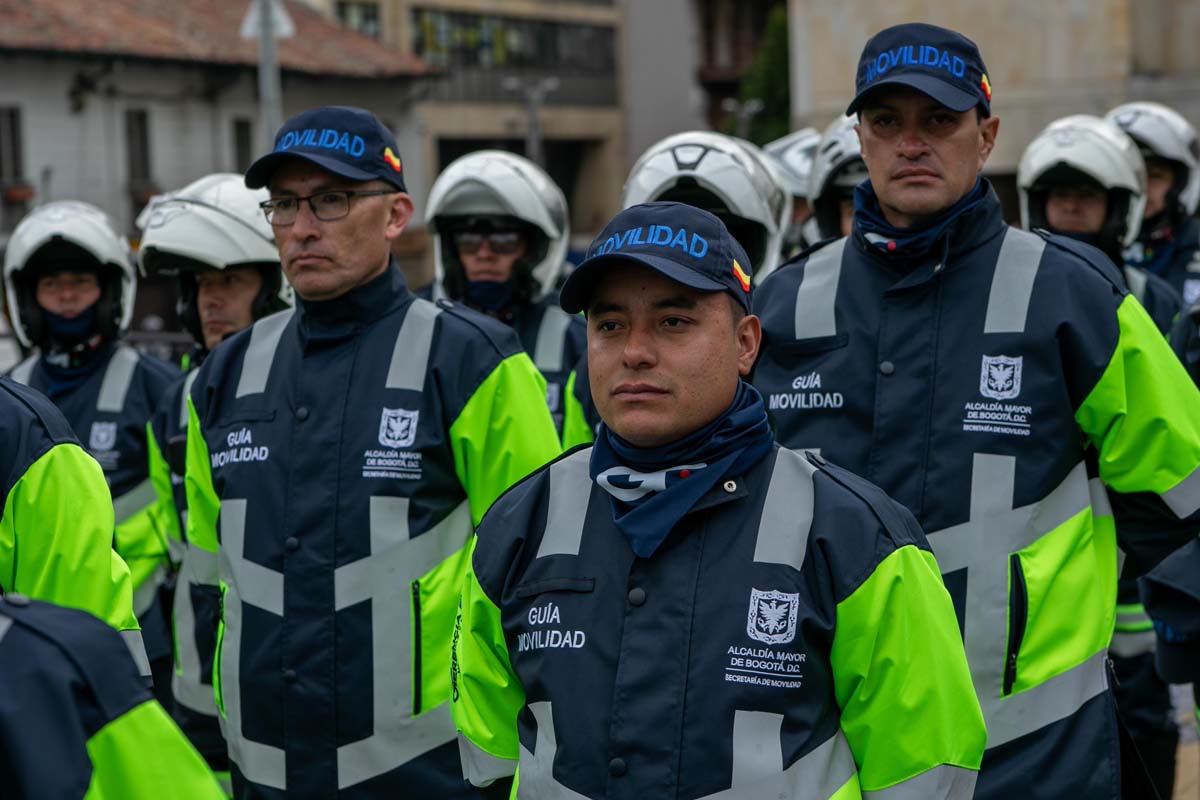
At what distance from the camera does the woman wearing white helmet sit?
6852 millimetres

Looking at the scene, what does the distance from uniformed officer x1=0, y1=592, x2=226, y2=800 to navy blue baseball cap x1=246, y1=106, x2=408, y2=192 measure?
92.6 inches

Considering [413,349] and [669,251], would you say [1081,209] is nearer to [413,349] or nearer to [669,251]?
[413,349]

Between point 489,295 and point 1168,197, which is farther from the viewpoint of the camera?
point 1168,197

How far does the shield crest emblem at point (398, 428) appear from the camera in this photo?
435 centimetres

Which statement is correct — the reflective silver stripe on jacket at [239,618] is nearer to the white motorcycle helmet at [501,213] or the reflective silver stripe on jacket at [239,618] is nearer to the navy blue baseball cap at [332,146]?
the navy blue baseball cap at [332,146]

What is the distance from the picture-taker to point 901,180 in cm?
411

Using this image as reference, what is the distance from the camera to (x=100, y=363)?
21.8ft

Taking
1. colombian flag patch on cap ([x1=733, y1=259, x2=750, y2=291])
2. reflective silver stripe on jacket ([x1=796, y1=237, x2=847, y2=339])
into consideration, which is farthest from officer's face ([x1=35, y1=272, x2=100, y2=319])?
colombian flag patch on cap ([x1=733, y1=259, x2=750, y2=291])

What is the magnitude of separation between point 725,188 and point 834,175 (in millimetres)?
446

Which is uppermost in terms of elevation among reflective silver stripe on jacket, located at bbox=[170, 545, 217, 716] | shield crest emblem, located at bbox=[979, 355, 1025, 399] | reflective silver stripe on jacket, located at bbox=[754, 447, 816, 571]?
shield crest emblem, located at bbox=[979, 355, 1025, 399]

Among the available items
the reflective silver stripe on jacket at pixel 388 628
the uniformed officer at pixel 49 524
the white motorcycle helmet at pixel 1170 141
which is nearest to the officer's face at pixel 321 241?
the reflective silver stripe on jacket at pixel 388 628

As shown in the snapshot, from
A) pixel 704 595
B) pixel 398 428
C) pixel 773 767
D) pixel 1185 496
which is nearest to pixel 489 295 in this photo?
pixel 398 428

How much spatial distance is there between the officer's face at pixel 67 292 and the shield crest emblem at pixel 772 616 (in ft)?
14.1

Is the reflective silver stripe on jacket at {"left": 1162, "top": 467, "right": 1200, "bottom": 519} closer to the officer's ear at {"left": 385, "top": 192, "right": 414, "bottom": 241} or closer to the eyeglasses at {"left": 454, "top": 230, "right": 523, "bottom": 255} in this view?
the officer's ear at {"left": 385, "top": 192, "right": 414, "bottom": 241}
